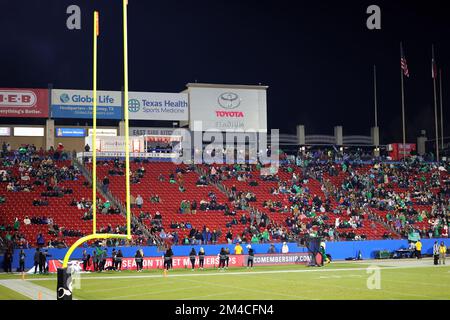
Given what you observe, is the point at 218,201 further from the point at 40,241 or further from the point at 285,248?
the point at 40,241

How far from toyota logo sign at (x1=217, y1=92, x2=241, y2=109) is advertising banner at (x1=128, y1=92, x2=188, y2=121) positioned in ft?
9.30

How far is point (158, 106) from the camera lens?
57.3 meters

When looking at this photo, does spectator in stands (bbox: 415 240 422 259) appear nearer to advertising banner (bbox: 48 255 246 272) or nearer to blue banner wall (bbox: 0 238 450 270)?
blue banner wall (bbox: 0 238 450 270)

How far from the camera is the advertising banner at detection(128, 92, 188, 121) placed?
56938mm

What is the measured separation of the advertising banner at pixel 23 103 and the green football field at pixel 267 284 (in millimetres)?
23194

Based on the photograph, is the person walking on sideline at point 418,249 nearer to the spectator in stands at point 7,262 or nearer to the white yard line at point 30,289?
the spectator in stands at point 7,262

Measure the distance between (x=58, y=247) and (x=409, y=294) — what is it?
22664 mm

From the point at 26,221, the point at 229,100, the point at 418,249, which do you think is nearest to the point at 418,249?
the point at 418,249

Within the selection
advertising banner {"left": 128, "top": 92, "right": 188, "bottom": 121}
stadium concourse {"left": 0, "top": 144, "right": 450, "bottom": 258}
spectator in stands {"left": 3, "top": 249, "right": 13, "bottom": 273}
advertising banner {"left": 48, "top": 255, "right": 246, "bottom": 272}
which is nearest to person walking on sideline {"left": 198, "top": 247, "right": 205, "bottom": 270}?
advertising banner {"left": 48, "top": 255, "right": 246, "bottom": 272}

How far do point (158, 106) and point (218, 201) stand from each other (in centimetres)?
1090

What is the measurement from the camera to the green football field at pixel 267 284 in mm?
22656

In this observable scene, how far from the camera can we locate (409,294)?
2239cm

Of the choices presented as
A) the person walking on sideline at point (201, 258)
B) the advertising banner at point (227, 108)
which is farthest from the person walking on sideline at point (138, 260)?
the advertising banner at point (227, 108)

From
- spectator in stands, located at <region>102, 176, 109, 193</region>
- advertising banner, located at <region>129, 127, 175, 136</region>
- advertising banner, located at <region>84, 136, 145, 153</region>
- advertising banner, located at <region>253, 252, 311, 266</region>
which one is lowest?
advertising banner, located at <region>253, 252, 311, 266</region>
